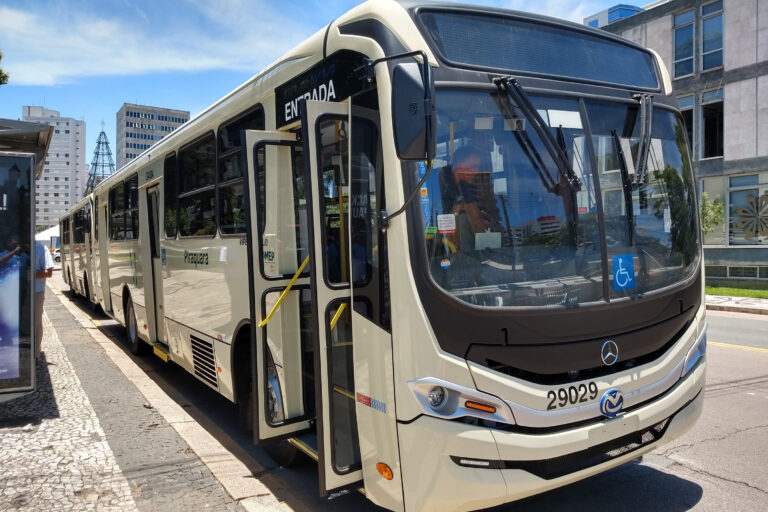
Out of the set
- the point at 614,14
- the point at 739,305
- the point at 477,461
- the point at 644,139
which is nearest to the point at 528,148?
the point at 644,139

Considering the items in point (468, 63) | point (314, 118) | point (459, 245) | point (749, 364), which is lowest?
point (749, 364)

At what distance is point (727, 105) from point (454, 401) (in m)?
24.0

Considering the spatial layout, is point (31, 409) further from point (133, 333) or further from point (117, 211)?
point (117, 211)

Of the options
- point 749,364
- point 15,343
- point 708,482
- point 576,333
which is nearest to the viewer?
point 576,333

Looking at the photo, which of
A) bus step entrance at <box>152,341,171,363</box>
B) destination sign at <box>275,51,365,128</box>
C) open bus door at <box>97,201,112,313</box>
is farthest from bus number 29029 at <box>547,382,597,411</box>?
open bus door at <box>97,201,112,313</box>

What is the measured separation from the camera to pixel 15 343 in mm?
5738

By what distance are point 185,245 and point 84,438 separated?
2.09m

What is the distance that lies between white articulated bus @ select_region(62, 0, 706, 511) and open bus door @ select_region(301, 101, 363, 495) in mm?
12

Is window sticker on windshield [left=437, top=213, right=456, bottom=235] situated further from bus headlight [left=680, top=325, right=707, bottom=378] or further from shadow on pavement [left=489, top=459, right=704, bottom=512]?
shadow on pavement [left=489, top=459, right=704, bottom=512]

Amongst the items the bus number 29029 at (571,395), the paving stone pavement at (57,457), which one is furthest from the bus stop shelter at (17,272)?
the bus number 29029 at (571,395)

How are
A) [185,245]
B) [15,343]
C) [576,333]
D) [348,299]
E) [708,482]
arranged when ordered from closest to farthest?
1. [576,333]
2. [348,299]
3. [708,482]
4. [15,343]
5. [185,245]

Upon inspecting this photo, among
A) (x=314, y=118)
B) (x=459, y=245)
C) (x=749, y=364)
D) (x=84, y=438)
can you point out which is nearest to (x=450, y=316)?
(x=459, y=245)

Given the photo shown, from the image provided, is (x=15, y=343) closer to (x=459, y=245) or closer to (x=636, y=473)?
(x=459, y=245)

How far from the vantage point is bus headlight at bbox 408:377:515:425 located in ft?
9.99
